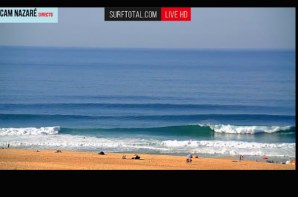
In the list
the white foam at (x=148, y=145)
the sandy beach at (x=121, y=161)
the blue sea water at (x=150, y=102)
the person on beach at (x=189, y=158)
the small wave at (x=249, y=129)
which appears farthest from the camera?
the small wave at (x=249, y=129)

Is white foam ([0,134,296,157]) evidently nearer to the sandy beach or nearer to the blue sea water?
the blue sea water

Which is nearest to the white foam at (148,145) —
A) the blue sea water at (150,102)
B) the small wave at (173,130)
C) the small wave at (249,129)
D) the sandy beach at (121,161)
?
the blue sea water at (150,102)

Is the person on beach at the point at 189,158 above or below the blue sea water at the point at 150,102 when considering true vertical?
below

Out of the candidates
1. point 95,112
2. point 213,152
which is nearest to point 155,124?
point 95,112

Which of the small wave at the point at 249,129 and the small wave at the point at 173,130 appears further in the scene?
the small wave at the point at 249,129

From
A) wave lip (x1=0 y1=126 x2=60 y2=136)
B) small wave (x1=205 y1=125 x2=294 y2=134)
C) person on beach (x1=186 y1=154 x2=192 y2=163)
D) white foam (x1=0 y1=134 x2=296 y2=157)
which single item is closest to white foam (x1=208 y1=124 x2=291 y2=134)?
small wave (x1=205 y1=125 x2=294 y2=134)

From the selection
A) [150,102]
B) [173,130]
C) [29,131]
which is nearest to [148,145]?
[173,130]

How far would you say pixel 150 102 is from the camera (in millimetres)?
16484

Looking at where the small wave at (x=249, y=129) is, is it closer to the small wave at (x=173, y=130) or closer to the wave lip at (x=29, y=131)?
the small wave at (x=173, y=130)

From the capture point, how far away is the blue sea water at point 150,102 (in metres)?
11.8

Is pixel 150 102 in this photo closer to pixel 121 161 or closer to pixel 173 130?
pixel 173 130
